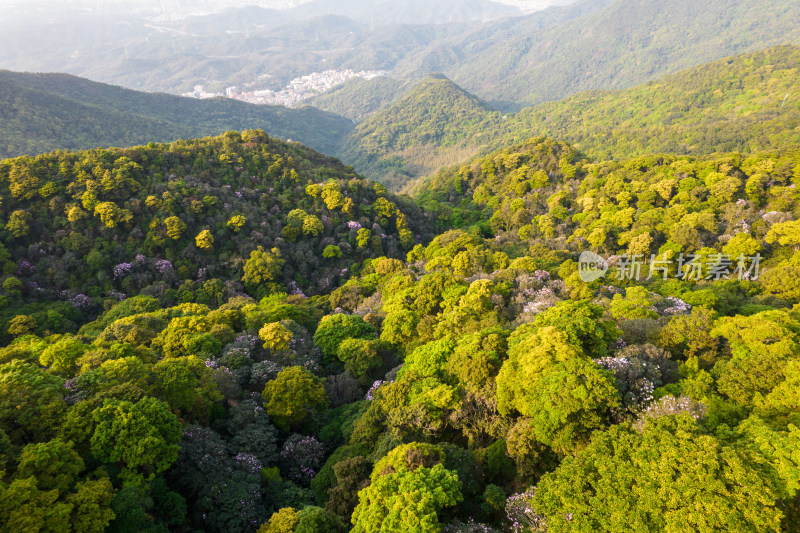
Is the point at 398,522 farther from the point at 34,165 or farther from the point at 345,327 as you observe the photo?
the point at 34,165

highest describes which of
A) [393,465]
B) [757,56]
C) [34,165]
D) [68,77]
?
[68,77]

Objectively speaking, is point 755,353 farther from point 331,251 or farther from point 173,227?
point 173,227

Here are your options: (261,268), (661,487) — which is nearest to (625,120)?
(261,268)

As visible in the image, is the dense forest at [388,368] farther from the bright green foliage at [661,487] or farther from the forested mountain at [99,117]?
the forested mountain at [99,117]

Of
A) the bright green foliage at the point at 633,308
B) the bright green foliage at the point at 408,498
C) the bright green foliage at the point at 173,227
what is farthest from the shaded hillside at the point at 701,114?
the bright green foliage at the point at 173,227

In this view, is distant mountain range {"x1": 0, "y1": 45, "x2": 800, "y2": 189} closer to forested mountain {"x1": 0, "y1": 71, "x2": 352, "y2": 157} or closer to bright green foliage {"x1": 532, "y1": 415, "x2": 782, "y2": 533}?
forested mountain {"x1": 0, "y1": 71, "x2": 352, "y2": 157}

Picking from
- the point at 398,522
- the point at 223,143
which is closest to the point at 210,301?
the point at 223,143
